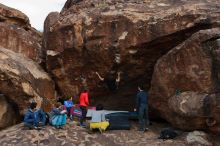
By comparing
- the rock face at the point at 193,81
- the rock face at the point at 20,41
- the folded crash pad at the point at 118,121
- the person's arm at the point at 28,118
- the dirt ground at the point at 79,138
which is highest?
the rock face at the point at 20,41

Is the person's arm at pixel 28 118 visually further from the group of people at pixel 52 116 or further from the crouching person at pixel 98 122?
the crouching person at pixel 98 122

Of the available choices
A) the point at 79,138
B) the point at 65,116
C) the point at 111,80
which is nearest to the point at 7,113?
the point at 65,116

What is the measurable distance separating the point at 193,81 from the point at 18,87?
8.70 m

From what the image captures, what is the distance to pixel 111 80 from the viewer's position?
21125 millimetres

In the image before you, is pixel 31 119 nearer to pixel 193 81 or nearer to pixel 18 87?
pixel 18 87

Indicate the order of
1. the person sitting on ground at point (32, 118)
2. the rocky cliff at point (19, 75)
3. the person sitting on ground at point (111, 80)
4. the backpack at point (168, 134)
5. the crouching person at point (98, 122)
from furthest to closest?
the person sitting on ground at point (111, 80), the rocky cliff at point (19, 75), the crouching person at point (98, 122), the person sitting on ground at point (32, 118), the backpack at point (168, 134)

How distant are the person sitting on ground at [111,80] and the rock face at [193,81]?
3560mm

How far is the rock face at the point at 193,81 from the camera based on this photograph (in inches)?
621

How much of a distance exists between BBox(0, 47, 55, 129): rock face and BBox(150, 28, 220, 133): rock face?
6.58 m

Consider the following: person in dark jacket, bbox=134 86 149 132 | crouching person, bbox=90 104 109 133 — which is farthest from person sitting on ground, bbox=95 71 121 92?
person in dark jacket, bbox=134 86 149 132

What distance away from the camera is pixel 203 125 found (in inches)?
644

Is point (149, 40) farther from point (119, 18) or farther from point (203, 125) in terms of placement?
point (203, 125)

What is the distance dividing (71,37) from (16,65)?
3.26 metres

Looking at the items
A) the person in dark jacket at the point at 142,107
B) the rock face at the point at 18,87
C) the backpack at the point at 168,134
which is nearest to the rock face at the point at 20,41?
the rock face at the point at 18,87
